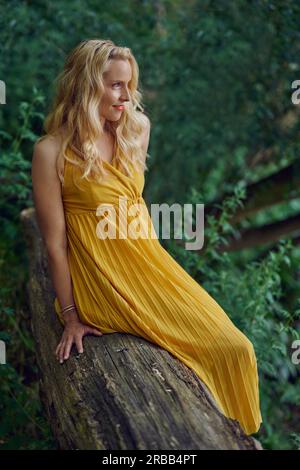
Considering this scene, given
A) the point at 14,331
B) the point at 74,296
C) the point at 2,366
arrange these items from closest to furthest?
the point at 74,296 → the point at 2,366 → the point at 14,331

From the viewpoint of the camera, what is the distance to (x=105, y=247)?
3.25 metres

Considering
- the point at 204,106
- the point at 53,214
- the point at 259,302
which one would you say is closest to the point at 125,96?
the point at 53,214

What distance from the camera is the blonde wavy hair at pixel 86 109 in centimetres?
324

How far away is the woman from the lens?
3053mm

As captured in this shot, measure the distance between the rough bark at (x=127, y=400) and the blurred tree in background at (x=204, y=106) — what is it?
183cm

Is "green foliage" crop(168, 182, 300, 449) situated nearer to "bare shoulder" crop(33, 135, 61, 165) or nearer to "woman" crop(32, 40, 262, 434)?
"woman" crop(32, 40, 262, 434)

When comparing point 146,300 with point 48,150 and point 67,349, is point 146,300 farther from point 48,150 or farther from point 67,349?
point 48,150

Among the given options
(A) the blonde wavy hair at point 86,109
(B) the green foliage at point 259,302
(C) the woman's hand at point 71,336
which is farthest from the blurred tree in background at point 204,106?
(C) the woman's hand at point 71,336

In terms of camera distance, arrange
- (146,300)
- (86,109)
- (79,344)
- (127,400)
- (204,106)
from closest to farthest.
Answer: (127,400)
(79,344)
(146,300)
(86,109)
(204,106)

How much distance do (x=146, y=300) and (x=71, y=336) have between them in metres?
0.36

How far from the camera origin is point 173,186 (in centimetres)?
645
